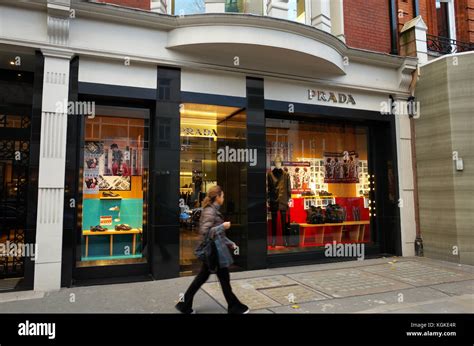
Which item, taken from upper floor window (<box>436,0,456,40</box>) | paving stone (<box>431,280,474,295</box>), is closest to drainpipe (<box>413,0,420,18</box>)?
upper floor window (<box>436,0,456,40</box>)

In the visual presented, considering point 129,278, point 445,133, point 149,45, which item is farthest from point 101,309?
point 445,133

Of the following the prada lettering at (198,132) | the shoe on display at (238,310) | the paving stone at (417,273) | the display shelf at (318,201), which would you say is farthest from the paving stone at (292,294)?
the prada lettering at (198,132)

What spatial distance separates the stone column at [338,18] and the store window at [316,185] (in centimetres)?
235

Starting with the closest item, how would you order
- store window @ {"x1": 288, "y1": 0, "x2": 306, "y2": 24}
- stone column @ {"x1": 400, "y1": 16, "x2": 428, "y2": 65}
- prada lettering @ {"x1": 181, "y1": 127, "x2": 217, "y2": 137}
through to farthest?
1. prada lettering @ {"x1": 181, "y1": 127, "x2": 217, "y2": 137}
2. store window @ {"x1": 288, "y1": 0, "x2": 306, "y2": 24}
3. stone column @ {"x1": 400, "y1": 16, "x2": 428, "y2": 65}

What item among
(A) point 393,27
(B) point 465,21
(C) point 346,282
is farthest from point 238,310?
(B) point 465,21

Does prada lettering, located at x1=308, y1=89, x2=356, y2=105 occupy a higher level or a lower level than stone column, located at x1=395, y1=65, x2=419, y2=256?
higher

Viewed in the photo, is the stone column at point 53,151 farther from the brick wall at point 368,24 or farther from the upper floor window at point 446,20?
the upper floor window at point 446,20

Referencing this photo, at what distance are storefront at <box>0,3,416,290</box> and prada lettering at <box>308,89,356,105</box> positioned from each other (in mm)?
34

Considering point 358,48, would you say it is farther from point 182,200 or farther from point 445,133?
point 182,200

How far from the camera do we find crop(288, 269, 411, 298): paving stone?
6121 millimetres

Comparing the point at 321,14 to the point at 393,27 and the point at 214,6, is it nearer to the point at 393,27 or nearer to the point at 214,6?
the point at 393,27

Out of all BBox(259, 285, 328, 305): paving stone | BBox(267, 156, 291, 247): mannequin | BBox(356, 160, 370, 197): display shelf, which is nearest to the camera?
BBox(259, 285, 328, 305): paving stone

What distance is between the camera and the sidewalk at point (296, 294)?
5246 millimetres

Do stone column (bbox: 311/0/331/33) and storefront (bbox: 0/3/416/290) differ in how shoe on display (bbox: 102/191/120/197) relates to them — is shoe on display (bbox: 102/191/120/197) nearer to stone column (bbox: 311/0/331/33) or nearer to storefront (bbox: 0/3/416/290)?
storefront (bbox: 0/3/416/290)
